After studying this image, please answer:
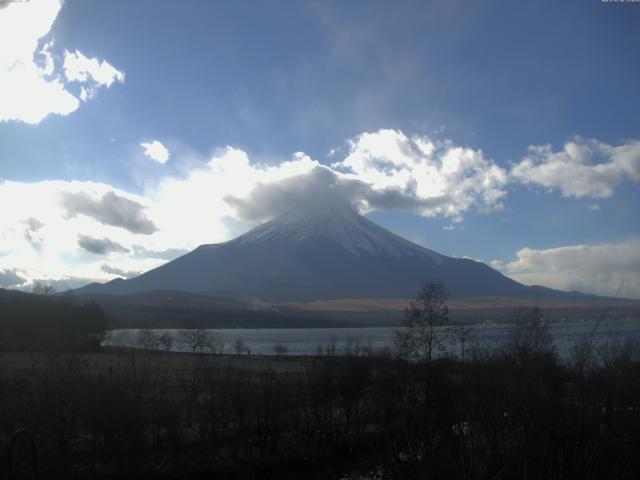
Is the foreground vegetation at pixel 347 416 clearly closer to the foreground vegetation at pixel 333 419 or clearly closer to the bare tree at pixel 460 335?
the foreground vegetation at pixel 333 419

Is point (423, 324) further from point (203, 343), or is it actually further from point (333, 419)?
point (203, 343)

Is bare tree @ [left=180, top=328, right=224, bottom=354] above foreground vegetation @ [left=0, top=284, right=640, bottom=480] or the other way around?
the other way around

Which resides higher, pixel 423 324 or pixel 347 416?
pixel 423 324

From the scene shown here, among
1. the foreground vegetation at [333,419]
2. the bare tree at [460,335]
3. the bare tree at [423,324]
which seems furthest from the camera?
the bare tree at [460,335]

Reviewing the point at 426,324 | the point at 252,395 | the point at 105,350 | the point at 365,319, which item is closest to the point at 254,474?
the point at 252,395

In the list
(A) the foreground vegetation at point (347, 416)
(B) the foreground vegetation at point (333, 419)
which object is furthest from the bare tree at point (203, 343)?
(B) the foreground vegetation at point (333, 419)

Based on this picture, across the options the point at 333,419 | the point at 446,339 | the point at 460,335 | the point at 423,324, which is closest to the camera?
the point at 333,419

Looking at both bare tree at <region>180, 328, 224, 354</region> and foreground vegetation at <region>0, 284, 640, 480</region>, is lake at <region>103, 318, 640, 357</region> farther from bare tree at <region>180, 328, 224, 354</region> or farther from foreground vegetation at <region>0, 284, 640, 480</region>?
bare tree at <region>180, 328, 224, 354</region>

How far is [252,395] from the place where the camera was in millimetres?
23516

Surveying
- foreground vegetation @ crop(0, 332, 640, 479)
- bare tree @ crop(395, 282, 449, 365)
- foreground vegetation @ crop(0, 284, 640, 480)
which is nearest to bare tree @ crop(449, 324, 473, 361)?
bare tree @ crop(395, 282, 449, 365)

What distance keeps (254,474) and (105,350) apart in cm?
4306

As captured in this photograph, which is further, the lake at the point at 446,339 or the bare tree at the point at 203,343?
the bare tree at the point at 203,343

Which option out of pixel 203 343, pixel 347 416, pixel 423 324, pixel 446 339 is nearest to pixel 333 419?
pixel 347 416

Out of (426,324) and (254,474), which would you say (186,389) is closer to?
(254,474)
